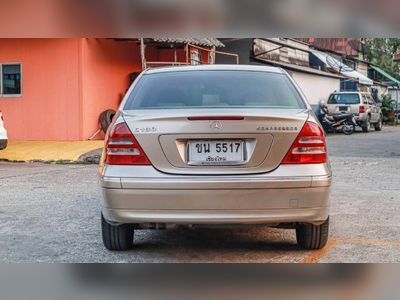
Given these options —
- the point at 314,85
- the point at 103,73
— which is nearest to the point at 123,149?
the point at 103,73

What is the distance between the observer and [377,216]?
236 inches

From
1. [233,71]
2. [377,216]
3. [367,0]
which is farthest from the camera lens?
[377,216]

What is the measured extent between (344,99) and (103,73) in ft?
38.0

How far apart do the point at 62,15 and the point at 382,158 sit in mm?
10274

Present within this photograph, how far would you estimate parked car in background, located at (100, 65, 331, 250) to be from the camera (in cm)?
380

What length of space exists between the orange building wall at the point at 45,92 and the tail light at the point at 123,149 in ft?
32.3

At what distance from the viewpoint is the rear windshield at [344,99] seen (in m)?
22.2

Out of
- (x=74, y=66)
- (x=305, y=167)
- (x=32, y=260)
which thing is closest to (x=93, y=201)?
(x=32, y=260)

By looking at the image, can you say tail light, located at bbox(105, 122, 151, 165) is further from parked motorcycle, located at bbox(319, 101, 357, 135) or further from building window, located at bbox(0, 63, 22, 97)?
parked motorcycle, located at bbox(319, 101, 357, 135)

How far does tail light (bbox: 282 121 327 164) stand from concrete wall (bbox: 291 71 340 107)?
1957cm

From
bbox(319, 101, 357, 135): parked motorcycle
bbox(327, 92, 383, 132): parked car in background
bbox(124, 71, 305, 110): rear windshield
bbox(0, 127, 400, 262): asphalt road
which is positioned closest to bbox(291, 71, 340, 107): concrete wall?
bbox(327, 92, 383, 132): parked car in background

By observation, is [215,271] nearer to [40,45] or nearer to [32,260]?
[32,260]

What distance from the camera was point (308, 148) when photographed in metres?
3.95

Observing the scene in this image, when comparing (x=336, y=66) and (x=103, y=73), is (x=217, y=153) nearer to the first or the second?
(x=103, y=73)
